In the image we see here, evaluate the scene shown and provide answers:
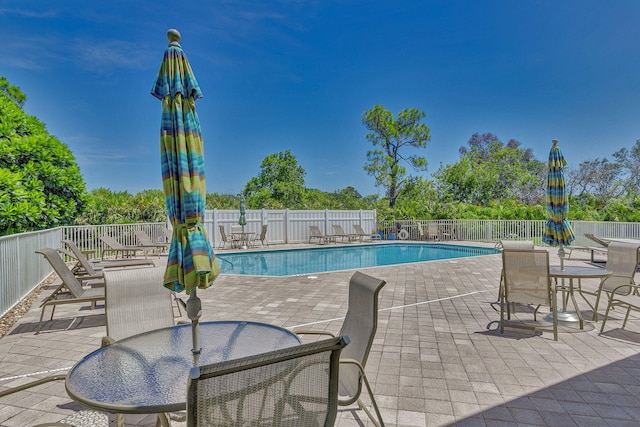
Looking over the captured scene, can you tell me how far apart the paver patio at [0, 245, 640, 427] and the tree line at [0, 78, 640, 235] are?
17.5 ft

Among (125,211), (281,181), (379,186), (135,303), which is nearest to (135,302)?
(135,303)

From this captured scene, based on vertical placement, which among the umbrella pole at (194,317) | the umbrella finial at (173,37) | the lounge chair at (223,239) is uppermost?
the umbrella finial at (173,37)

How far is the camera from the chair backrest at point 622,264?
14.0ft

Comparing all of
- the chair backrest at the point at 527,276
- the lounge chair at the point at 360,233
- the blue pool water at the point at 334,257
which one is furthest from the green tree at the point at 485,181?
the chair backrest at the point at 527,276

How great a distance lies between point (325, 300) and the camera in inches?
215

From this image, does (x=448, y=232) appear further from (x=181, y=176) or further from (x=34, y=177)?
(x=181, y=176)

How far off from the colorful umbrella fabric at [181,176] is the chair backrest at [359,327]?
928 mm

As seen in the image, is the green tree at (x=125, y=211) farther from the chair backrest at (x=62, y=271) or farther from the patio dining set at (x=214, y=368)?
the patio dining set at (x=214, y=368)

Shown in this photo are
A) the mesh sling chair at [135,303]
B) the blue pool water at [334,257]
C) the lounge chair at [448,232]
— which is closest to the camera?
the mesh sling chair at [135,303]

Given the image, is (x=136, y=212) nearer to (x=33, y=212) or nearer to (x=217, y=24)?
(x=33, y=212)

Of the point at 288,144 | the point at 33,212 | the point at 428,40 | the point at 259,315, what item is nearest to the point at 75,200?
the point at 33,212

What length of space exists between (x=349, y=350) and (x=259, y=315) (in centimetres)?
274

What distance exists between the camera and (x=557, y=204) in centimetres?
458

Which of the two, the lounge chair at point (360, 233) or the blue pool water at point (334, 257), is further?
the lounge chair at point (360, 233)
